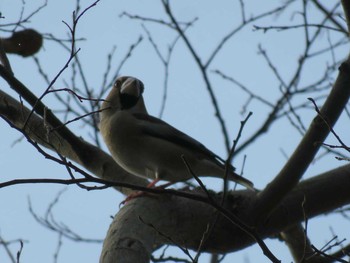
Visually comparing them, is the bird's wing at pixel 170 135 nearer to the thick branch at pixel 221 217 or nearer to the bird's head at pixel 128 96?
the bird's head at pixel 128 96

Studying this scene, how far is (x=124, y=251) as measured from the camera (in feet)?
11.8

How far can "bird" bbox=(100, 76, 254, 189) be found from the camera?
17.8 ft

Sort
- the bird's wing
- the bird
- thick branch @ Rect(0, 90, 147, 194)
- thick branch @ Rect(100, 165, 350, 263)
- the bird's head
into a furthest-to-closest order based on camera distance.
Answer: the bird's head < the bird's wing < the bird < thick branch @ Rect(0, 90, 147, 194) < thick branch @ Rect(100, 165, 350, 263)

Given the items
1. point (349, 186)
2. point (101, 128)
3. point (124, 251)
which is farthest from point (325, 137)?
point (101, 128)

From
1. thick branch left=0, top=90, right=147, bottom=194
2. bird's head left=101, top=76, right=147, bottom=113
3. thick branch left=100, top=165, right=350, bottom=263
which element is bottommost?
thick branch left=100, top=165, right=350, bottom=263

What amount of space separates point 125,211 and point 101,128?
1.78 m

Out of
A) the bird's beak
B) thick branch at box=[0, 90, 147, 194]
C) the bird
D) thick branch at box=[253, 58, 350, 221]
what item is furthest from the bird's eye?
thick branch at box=[253, 58, 350, 221]

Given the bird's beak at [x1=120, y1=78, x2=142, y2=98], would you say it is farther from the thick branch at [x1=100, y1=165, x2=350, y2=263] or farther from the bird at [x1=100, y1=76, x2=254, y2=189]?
the thick branch at [x1=100, y1=165, x2=350, y2=263]

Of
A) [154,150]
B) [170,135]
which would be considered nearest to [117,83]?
[170,135]

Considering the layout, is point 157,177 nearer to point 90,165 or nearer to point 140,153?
point 140,153

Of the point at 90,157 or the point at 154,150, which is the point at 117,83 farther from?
the point at 90,157

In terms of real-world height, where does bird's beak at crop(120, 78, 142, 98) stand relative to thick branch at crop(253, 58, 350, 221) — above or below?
above

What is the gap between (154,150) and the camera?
17.9 ft

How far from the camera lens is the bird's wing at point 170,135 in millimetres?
5555
